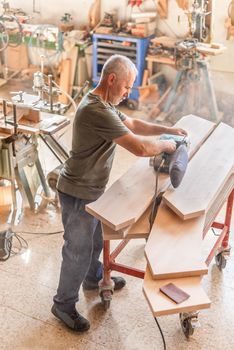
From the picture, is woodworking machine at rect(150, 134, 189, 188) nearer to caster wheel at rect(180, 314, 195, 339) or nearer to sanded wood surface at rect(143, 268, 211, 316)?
sanded wood surface at rect(143, 268, 211, 316)

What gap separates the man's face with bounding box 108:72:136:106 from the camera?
2.40 metres

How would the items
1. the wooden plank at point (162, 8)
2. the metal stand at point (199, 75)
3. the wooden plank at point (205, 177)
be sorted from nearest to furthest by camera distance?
the wooden plank at point (205, 177), the metal stand at point (199, 75), the wooden plank at point (162, 8)

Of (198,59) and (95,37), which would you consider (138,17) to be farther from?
(198,59)

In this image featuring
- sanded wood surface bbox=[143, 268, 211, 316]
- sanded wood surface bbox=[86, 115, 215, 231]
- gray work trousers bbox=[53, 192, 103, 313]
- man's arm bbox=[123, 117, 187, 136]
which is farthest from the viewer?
man's arm bbox=[123, 117, 187, 136]

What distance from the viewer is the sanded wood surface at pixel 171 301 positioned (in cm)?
194

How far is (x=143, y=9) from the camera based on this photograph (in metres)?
5.58

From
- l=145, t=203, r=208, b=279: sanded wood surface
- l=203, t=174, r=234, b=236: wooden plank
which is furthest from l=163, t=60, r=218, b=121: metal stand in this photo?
l=145, t=203, r=208, b=279: sanded wood surface

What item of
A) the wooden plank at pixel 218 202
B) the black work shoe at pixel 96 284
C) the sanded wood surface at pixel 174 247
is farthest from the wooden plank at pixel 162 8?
the sanded wood surface at pixel 174 247

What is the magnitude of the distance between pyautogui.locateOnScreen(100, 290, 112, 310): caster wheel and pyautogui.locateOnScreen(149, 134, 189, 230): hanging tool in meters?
0.60

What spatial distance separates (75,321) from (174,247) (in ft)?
2.66

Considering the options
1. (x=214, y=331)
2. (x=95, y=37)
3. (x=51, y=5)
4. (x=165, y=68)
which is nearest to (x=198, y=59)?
(x=165, y=68)

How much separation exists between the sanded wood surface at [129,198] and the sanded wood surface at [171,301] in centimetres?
32

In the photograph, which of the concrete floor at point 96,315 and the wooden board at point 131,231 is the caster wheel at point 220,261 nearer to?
the concrete floor at point 96,315

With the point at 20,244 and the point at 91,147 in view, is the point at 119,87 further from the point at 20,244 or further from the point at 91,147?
the point at 20,244
